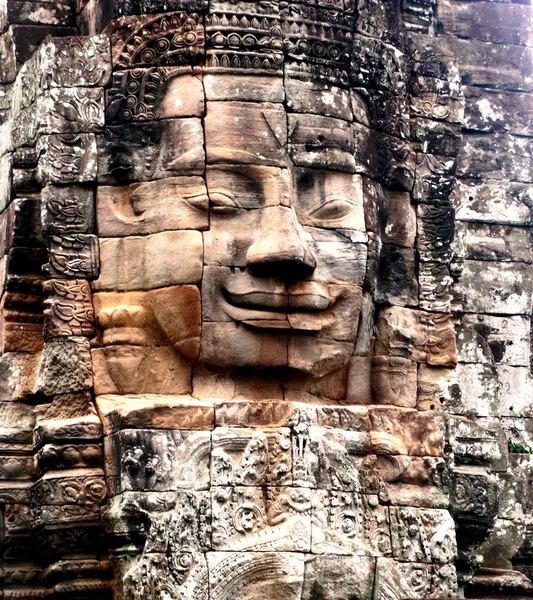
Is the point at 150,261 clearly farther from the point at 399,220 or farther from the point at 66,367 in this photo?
the point at 399,220

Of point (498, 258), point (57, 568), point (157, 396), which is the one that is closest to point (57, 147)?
point (157, 396)

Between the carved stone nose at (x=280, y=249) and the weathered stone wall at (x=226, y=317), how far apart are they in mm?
18

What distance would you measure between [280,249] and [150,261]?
99 centimetres

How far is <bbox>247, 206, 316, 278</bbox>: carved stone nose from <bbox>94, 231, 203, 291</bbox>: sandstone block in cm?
43

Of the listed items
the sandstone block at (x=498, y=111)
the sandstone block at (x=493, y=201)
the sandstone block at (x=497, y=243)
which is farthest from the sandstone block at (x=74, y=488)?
the sandstone block at (x=498, y=111)

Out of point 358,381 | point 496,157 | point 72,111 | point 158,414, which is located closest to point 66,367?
point 158,414

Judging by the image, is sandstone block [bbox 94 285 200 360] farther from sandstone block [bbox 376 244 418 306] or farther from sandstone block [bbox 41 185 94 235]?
sandstone block [bbox 376 244 418 306]

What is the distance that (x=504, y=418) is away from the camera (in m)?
18.8

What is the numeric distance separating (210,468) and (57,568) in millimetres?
1331

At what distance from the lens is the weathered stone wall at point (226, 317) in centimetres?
1578

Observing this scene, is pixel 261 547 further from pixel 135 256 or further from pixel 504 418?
pixel 504 418

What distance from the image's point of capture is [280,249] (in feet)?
52.2

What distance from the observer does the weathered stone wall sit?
15781 mm

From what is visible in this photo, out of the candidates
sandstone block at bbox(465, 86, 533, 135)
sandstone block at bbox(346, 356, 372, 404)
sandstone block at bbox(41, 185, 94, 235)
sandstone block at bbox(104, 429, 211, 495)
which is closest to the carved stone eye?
sandstone block at bbox(41, 185, 94, 235)
